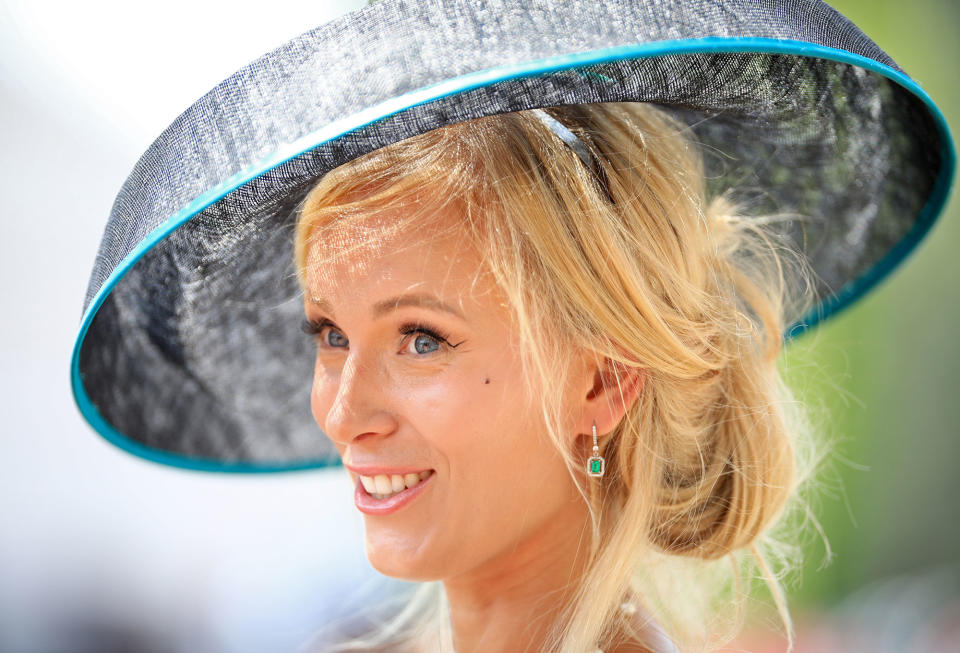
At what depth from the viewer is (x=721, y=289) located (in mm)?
1301

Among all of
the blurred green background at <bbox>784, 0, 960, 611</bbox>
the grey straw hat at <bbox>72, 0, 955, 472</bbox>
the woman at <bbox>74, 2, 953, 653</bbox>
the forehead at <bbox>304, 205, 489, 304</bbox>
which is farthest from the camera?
the blurred green background at <bbox>784, 0, 960, 611</bbox>

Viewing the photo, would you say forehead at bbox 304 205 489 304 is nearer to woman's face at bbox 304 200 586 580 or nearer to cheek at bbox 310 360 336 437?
woman's face at bbox 304 200 586 580

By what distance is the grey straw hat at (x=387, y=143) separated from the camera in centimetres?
79

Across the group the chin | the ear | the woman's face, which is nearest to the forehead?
the woman's face

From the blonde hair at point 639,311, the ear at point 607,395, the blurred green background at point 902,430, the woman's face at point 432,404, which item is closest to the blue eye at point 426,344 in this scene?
the woman's face at point 432,404

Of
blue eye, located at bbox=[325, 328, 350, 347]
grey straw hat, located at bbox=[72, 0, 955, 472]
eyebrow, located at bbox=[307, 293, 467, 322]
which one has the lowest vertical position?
eyebrow, located at bbox=[307, 293, 467, 322]

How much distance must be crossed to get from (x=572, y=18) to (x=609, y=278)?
40 centimetres

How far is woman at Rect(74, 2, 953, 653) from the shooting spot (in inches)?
35.3

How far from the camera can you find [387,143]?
0.92 m

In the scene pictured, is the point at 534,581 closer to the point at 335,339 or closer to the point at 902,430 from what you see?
the point at 335,339

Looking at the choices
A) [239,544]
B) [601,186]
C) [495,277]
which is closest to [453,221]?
[495,277]

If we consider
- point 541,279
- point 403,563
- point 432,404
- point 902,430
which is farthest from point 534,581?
point 902,430

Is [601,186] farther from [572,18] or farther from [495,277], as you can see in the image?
[572,18]

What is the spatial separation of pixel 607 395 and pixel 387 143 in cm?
49
